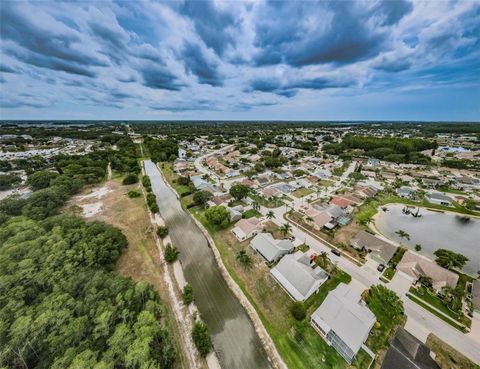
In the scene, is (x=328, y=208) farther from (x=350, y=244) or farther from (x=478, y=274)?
(x=478, y=274)

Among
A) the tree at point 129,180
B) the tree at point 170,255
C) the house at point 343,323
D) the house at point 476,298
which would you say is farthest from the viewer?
the tree at point 129,180

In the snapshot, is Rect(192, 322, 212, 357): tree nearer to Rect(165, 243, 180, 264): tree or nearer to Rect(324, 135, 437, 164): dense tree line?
Rect(165, 243, 180, 264): tree

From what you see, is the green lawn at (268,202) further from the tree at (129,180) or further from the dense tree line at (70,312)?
the tree at (129,180)

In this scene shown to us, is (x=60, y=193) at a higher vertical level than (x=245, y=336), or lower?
higher

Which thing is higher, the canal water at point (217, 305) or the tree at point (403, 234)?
the tree at point (403, 234)

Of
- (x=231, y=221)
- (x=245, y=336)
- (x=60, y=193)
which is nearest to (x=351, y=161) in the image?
(x=231, y=221)

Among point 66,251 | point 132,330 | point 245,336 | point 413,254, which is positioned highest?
point 66,251

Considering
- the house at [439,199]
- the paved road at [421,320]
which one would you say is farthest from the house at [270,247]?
the house at [439,199]
